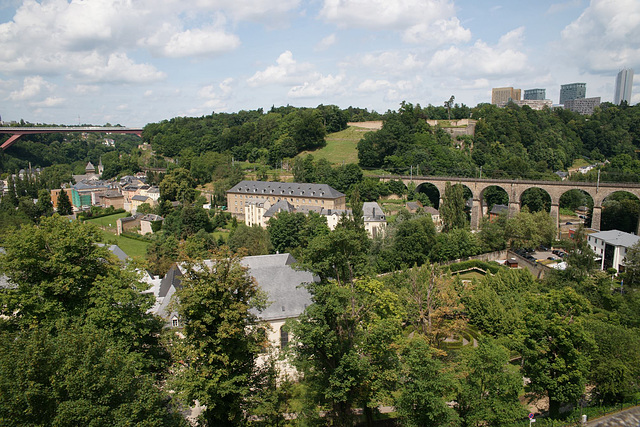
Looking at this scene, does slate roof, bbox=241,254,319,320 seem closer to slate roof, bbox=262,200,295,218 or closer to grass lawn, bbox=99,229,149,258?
grass lawn, bbox=99,229,149,258

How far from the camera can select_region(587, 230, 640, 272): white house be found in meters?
35.8

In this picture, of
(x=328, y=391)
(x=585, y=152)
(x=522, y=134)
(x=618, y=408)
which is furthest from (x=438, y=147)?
(x=328, y=391)

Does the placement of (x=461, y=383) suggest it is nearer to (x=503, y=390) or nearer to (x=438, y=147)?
(x=503, y=390)

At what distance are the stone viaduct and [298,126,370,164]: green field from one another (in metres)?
14.8

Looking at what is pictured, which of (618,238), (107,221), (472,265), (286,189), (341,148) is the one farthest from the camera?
(341,148)

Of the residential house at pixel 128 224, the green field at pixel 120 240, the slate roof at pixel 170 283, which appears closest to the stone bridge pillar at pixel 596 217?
the slate roof at pixel 170 283

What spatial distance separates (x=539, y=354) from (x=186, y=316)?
13.1m

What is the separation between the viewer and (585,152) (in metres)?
90.0

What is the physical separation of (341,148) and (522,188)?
120ft

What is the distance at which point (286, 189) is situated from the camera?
195 feet

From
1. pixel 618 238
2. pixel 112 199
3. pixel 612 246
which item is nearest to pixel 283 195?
pixel 112 199

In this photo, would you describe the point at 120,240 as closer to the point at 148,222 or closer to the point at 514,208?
the point at 148,222

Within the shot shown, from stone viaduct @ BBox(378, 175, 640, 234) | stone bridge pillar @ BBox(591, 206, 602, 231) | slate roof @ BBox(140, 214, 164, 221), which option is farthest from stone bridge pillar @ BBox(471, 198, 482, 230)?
slate roof @ BBox(140, 214, 164, 221)

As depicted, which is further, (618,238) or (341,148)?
(341,148)
